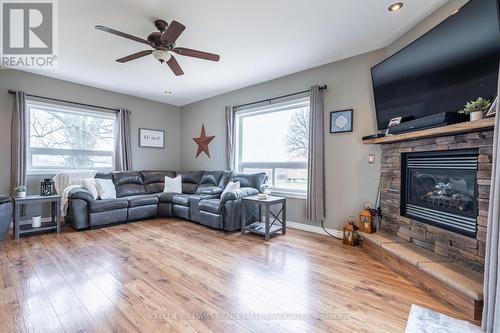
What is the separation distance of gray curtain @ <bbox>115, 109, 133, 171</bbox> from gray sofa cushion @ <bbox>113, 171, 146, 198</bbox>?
1.04ft

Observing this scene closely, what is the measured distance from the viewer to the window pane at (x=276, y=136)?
4.08 metres

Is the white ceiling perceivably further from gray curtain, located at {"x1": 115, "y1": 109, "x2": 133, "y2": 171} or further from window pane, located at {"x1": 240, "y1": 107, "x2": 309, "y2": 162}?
gray curtain, located at {"x1": 115, "y1": 109, "x2": 133, "y2": 171}

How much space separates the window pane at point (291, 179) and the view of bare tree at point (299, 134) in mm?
302

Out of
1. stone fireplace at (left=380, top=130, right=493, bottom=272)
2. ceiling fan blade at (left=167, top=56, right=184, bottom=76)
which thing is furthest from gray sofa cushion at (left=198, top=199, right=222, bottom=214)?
stone fireplace at (left=380, top=130, right=493, bottom=272)

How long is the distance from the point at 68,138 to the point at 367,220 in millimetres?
5393

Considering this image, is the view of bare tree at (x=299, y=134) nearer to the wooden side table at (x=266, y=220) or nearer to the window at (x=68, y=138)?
the wooden side table at (x=266, y=220)

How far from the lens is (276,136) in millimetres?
4418

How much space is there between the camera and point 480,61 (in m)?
1.82

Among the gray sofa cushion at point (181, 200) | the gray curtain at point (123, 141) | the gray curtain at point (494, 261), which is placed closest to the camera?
the gray curtain at point (494, 261)

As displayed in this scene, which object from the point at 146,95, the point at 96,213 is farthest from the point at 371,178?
the point at 146,95

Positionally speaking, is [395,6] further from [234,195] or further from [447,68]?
[234,195]

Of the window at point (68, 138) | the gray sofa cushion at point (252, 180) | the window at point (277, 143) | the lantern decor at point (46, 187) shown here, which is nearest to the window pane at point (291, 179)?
the window at point (277, 143)

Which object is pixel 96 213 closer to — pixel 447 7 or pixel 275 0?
pixel 275 0

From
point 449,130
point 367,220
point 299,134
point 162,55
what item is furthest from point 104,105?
point 449,130
